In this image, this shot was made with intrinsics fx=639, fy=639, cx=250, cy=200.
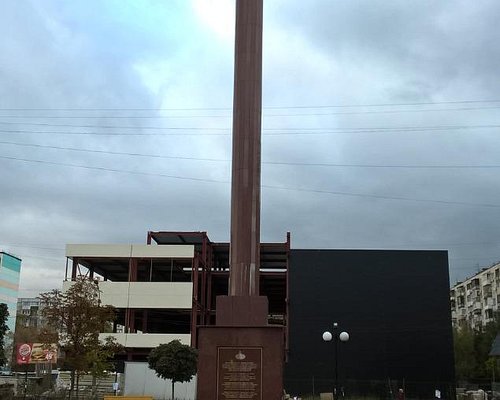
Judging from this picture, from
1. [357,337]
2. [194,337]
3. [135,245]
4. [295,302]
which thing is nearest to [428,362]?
[357,337]

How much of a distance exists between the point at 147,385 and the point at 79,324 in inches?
1064

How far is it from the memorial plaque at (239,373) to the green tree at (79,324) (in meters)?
15.1

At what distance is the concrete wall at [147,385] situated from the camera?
5350 centimetres

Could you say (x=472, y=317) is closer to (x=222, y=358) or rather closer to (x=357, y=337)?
(x=357, y=337)

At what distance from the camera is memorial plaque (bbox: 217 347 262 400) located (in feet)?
51.9

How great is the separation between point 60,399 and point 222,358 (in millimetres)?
21147

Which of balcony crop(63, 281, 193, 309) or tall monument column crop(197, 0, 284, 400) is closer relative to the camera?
tall monument column crop(197, 0, 284, 400)

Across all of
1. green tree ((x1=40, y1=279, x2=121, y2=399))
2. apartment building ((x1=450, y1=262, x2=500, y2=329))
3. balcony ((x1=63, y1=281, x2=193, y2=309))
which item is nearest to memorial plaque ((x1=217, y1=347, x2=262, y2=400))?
green tree ((x1=40, y1=279, x2=121, y2=399))

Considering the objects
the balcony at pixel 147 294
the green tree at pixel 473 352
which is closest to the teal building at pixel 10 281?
the balcony at pixel 147 294

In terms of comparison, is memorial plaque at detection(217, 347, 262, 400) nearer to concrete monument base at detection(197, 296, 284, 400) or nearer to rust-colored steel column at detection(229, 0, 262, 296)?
concrete monument base at detection(197, 296, 284, 400)

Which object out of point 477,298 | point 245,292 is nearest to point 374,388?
point 245,292

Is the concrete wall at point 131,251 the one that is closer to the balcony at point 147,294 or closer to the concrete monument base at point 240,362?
the balcony at point 147,294

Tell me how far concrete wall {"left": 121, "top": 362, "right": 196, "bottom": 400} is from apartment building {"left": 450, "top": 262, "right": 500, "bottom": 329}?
5257 cm

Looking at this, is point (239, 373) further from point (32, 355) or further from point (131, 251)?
point (131, 251)
